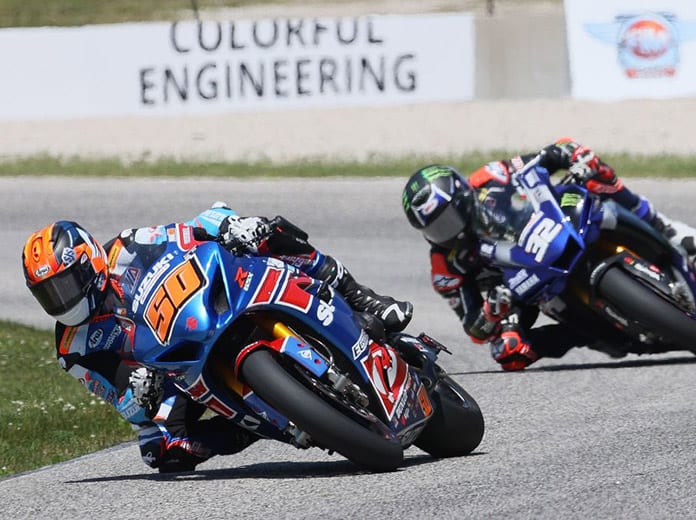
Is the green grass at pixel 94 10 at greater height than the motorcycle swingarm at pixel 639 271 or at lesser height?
lesser

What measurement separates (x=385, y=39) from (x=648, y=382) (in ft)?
36.5

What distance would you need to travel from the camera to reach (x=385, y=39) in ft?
62.2

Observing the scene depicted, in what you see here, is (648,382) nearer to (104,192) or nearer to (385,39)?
(104,192)

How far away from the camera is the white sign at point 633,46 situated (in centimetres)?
1772

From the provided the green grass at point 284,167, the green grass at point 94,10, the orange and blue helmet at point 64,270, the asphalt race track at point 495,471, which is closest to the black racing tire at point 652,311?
the asphalt race track at point 495,471

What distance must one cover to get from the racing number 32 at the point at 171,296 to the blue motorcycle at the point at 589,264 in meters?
3.29

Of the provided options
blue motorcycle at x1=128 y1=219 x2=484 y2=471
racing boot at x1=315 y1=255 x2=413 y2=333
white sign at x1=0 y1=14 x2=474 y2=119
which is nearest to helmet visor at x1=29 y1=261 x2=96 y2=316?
blue motorcycle at x1=128 y1=219 x2=484 y2=471

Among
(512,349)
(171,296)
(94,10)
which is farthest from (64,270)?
(94,10)

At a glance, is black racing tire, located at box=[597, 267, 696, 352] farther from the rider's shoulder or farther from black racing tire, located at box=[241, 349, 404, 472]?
black racing tire, located at box=[241, 349, 404, 472]

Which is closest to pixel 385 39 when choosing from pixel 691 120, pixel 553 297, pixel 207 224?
pixel 691 120

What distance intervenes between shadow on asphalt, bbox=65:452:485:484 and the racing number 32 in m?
0.91

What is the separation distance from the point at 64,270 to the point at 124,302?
33 centimetres

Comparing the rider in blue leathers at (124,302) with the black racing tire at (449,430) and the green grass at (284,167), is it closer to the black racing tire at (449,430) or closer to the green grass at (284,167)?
the black racing tire at (449,430)

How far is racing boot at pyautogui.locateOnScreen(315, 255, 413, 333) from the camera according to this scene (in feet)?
22.0
